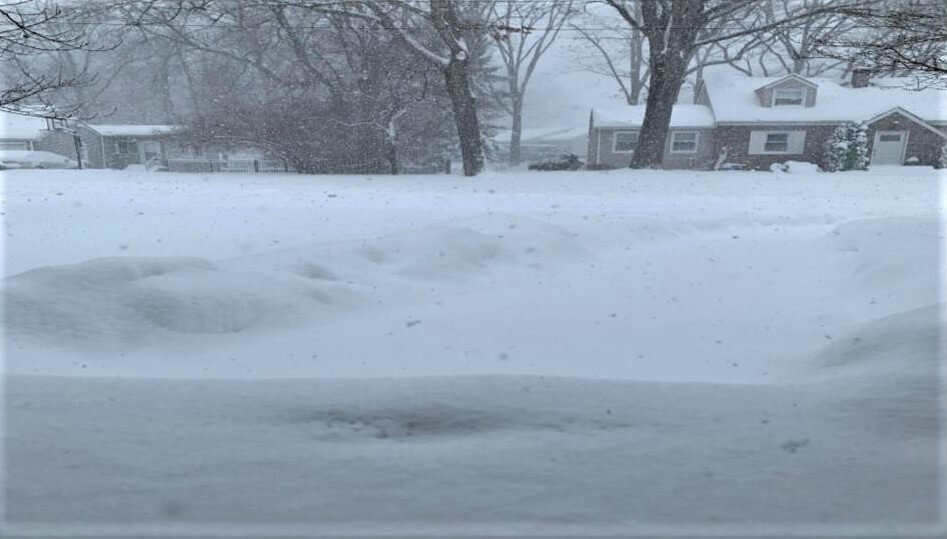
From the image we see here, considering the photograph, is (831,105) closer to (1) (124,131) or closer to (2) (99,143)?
(1) (124,131)

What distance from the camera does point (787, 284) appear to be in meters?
7.76

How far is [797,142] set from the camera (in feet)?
99.6

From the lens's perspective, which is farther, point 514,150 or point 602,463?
point 514,150

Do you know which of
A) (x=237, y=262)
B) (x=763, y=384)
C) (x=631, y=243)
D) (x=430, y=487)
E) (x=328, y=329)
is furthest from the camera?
(x=631, y=243)

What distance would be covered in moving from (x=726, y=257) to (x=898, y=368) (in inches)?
193

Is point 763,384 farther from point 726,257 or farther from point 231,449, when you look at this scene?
point 726,257

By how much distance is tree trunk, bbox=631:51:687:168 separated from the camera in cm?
2109

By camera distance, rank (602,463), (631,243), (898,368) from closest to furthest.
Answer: (602,463), (898,368), (631,243)

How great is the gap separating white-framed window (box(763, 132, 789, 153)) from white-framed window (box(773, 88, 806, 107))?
135 cm

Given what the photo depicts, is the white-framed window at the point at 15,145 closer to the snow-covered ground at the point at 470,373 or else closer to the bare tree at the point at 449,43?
the bare tree at the point at 449,43

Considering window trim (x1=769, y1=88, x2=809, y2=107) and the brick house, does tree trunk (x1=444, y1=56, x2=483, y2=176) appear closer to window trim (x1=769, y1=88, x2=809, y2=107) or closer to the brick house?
the brick house

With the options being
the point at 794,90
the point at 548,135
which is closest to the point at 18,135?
the point at 548,135

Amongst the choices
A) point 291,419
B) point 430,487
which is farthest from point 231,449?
point 430,487

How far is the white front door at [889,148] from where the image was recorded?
29812mm
